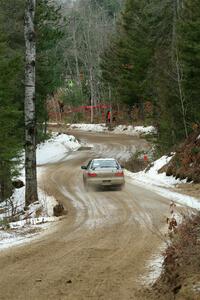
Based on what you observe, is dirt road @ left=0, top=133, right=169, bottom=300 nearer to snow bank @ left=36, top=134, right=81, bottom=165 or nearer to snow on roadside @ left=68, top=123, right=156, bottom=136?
snow bank @ left=36, top=134, right=81, bottom=165

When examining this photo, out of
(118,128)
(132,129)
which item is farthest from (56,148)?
(118,128)

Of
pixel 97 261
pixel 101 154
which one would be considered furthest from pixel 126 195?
pixel 101 154

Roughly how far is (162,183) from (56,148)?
23342mm

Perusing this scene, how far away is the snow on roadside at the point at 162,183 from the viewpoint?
16.8 m

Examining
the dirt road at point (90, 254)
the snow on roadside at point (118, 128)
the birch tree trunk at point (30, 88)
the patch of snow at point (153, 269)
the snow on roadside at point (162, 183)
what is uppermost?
the birch tree trunk at point (30, 88)

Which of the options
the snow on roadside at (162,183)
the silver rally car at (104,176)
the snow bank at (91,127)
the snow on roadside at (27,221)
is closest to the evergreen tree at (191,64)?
the snow on roadside at (162,183)

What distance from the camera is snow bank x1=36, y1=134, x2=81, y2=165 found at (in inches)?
1628

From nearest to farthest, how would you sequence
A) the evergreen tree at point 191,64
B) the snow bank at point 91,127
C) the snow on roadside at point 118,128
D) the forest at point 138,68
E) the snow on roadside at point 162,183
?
the snow on roadside at point 162,183 < the forest at point 138,68 < the evergreen tree at point 191,64 < the snow on roadside at point 118,128 < the snow bank at point 91,127

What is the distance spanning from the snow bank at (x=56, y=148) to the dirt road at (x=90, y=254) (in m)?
23.5

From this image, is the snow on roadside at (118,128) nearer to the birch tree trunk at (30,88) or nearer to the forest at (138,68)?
the forest at (138,68)

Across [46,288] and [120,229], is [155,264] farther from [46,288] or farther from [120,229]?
[120,229]

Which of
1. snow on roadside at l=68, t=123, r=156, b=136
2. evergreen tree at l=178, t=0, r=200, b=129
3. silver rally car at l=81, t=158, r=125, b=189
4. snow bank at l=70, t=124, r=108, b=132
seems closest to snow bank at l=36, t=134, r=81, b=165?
snow on roadside at l=68, t=123, r=156, b=136

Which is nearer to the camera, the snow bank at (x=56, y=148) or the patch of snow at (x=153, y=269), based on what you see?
the patch of snow at (x=153, y=269)

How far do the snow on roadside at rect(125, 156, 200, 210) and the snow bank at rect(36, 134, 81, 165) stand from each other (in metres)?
13.9
